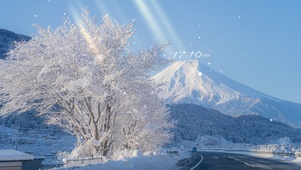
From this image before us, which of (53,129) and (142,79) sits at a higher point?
(53,129)

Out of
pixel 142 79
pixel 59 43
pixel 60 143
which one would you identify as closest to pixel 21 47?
pixel 59 43

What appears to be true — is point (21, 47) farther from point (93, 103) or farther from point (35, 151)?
point (35, 151)

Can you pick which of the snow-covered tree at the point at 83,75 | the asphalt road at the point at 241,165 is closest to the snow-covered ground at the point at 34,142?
the asphalt road at the point at 241,165

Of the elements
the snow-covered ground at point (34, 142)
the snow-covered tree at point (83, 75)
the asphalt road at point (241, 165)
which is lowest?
the asphalt road at point (241, 165)

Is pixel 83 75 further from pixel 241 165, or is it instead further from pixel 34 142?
pixel 34 142

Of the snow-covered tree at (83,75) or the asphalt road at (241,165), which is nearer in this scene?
the snow-covered tree at (83,75)

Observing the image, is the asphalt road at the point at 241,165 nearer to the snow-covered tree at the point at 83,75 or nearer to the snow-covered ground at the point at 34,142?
the snow-covered tree at the point at 83,75

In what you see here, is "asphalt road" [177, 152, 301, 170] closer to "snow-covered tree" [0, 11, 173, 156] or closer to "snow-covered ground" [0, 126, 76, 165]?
"snow-covered tree" [0, 11, 173, 156]

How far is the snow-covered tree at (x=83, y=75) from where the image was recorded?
2069cm

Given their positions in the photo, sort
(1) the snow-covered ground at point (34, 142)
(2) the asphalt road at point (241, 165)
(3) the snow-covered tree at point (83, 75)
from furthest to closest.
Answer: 1. (1) the snow-covered ground at point (34, 142)
2. (2) the asphalt road at point (241, 165)
3. (3) the snow-covered tree at point (83, 75)

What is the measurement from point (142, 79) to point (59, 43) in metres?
5.15

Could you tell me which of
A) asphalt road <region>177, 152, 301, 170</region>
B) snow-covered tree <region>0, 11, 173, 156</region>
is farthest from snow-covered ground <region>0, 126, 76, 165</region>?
snow-covered tree <region>0, 11, 173, 156</region>

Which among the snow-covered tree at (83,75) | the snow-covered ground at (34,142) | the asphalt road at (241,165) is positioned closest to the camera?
the snow-covered tree at (83,75)

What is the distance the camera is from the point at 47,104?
893 inches
